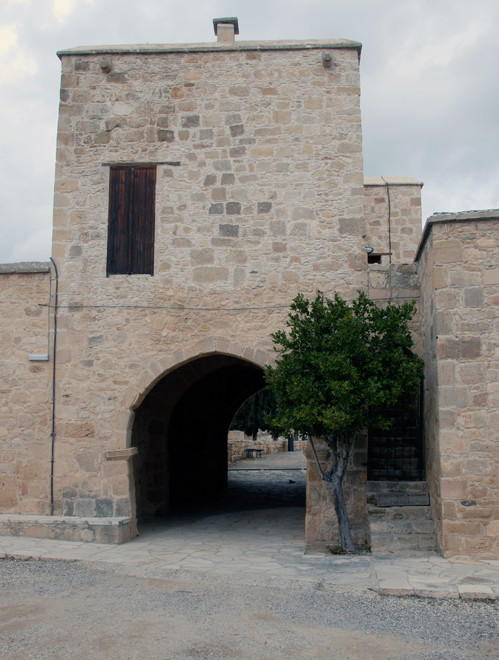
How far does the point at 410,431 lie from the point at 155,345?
11.7 ft

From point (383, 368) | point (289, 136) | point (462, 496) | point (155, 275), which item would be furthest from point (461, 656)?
point (289, 136)

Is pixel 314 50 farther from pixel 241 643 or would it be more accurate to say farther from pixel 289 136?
pixel 241 643

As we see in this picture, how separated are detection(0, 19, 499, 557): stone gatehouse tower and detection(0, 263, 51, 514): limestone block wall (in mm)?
18

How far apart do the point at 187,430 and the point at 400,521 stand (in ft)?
17.3

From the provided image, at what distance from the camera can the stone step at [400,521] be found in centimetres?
641

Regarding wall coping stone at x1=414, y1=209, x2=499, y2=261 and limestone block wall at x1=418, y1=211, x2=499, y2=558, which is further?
wall coping stone at x1=414, y1=209, x2=499, y2=261

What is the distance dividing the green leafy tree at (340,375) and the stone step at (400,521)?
338 mm

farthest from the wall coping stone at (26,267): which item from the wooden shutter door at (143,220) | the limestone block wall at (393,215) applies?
the limestone block wall at (393,215)

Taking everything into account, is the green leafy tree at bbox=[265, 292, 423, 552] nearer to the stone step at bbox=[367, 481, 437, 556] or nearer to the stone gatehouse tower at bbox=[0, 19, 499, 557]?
the stone step at bbox=[367, 481, 437, 556]

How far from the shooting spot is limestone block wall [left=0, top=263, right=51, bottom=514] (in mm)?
7480

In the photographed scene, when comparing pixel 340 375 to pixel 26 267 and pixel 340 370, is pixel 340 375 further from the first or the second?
pixel 26 267

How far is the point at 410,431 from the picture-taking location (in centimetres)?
838

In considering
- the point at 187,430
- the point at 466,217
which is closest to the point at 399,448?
the point at 466,217

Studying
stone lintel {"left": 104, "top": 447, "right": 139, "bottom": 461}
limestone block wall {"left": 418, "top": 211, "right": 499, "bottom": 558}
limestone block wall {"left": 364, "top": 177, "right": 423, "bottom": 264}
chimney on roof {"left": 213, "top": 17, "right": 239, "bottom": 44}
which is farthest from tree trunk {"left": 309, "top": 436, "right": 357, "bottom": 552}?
chimney on roof {"left": 213, "top": 17, "right": 239, "bottom": 44}
